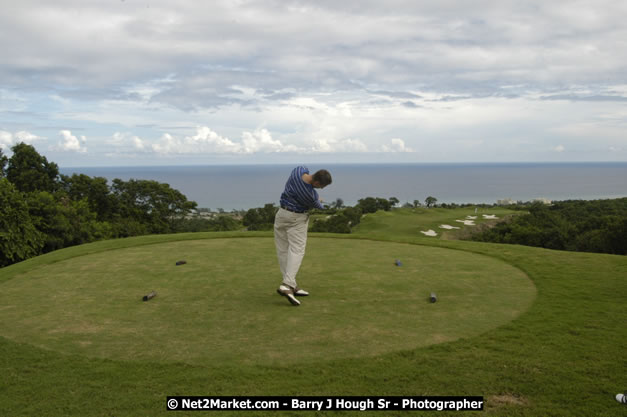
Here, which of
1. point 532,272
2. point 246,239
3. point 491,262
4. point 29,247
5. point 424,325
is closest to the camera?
point 424,325

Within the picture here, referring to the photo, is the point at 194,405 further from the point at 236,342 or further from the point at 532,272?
the point at 532,272

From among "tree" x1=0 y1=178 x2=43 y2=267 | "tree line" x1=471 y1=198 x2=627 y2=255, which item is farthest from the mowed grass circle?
"tree line" x1=471 y1=198 x2=627 y2=255

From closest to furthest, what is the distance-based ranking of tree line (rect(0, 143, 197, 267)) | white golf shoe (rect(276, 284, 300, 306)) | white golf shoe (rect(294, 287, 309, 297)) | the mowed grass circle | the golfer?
the mowed grass circle → white golf shoe (rect(276, 284, 300, 306)) → the golfer → white golf shoe (rect(294, 287, 309, 297)) → tree line (rect(0, 143, 197, 267))

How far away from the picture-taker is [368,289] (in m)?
6.95

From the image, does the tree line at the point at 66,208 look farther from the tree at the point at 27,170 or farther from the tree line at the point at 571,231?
the tree line at the point at 571,231

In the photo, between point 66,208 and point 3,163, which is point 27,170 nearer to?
point 3,163

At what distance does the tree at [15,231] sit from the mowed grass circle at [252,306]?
9.81 metres

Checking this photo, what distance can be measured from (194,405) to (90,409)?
0.89 meters

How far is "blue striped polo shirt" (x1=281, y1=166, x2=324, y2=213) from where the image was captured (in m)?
6.55

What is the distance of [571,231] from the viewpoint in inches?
1049

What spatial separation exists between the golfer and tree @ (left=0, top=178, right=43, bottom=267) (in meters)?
15.6

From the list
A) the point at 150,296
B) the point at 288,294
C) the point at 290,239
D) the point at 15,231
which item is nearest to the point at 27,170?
the point at 15,231

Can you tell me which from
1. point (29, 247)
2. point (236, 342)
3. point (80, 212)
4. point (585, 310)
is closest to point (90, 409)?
point (236, 342)

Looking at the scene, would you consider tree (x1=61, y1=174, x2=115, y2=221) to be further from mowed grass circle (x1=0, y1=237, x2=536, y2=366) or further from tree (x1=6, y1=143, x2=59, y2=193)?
mowed grass circle (x1=0, y1=237, x2=536, y2=366)
